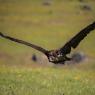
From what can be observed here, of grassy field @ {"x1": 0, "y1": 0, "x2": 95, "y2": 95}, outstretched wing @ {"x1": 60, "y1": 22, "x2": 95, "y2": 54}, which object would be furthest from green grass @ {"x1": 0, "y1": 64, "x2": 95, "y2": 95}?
outstretched wing @ {"x1": 60, "y1": 22, "x2": 95, "y2": 54}

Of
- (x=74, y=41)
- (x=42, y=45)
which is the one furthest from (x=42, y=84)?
(x=42, y=45)

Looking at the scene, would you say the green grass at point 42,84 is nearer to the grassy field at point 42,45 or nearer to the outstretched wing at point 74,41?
the grassy field at point 42,45

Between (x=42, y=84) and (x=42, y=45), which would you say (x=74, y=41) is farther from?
(x=42, y=45)

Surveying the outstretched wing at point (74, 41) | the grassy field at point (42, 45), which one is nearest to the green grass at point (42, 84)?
the grassy field at point (42, 45)

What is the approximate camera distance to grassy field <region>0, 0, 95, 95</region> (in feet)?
40.6

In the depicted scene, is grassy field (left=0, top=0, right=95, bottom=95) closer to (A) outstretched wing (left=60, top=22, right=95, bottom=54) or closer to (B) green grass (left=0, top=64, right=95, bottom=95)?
(B) green grass (left=0, top=64, right=95, bottom=95)

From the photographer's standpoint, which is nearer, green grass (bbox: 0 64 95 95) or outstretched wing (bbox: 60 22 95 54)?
outstretched wing (bbox: 60 22 95 54)

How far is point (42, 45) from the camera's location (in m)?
37.4

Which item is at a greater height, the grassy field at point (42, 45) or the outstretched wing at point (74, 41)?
the outstretched wing at point (74, 41)

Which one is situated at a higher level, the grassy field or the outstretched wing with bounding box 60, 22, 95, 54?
the outstretched wing with bounding box 60, 22, 95, 54

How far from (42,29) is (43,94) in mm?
33095

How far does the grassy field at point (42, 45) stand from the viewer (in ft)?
40.6

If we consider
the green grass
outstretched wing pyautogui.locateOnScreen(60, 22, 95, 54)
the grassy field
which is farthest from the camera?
the grassy field

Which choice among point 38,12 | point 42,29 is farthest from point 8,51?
point 38,12
